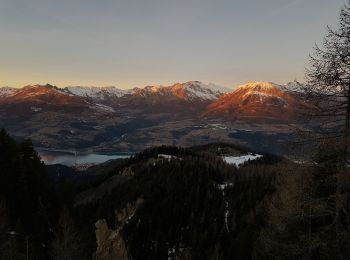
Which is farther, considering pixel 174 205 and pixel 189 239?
pixel 174 205

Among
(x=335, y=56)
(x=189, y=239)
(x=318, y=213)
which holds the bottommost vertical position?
(x=189, y=239)

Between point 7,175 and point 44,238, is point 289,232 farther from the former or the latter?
point 7,175

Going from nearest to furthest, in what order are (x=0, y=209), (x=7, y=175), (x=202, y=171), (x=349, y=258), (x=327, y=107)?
(x=349, y=258) < (x=327, y=107) < (x=0, y=209) < (x=7, y=175) < (x=202, y=171)

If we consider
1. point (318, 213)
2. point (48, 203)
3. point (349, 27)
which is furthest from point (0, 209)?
point (349, 27)

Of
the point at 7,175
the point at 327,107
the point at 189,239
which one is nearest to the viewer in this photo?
the point at 327,107

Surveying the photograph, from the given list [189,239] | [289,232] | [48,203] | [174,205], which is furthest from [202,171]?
[289,232]

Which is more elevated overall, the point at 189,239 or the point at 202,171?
the point at 202,171

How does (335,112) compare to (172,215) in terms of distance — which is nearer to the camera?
(335,112)

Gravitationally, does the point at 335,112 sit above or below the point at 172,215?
above

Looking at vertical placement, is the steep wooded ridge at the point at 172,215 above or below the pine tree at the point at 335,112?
below

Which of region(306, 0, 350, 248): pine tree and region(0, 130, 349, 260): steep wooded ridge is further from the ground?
region(306, 0, 350, 248): pine tree
